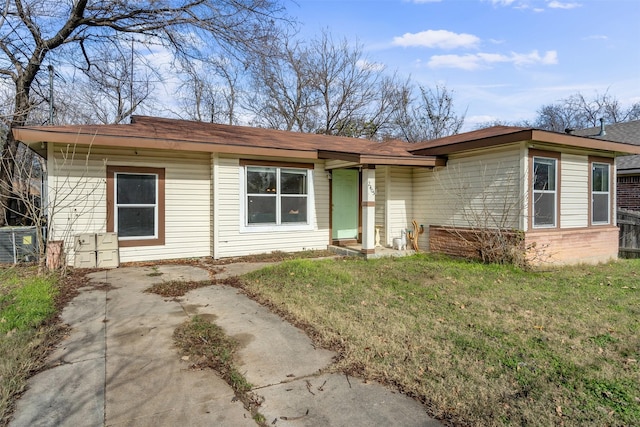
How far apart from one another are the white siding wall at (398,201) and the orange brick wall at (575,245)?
10.8 feet

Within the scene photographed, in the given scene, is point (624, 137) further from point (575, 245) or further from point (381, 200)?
point (381, 200)

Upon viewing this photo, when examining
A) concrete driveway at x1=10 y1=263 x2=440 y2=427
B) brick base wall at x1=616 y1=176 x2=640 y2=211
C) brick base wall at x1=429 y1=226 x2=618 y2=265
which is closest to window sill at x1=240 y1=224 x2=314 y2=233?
brick base wall at x1=429 y1=226 x2=618 y2=265

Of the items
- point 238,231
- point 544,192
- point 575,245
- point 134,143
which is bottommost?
point 575,245

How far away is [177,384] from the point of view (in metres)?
3.01

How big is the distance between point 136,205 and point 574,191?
9980 millimetres

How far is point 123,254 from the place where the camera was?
8.07m

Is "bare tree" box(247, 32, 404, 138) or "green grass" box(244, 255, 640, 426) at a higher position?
"bare tree" box(247, 32, 404, 138)

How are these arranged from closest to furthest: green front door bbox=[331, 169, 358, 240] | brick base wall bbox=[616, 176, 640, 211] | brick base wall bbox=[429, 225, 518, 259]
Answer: brick base wall bbox=[429, 225, 518, 259], green front door bbox=[331, 169, 358, 240], brick base wall bbox=[616, 176, 640, 211]

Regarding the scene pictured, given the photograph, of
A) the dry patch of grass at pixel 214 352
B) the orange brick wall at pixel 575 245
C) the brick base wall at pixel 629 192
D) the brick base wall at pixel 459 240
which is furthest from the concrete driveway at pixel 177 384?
the brick base wall at pixel 629 192

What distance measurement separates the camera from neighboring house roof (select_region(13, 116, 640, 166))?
7.18 m

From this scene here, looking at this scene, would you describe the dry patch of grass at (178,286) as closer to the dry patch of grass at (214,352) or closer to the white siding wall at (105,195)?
the dry patch of grass at (214,352)

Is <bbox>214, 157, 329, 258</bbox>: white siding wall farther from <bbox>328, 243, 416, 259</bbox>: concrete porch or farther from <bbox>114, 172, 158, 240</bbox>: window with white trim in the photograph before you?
<bbox>114, 172, 158, 240</bbox>: window with white trim

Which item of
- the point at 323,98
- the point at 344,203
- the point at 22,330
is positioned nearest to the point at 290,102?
the point at 323,98

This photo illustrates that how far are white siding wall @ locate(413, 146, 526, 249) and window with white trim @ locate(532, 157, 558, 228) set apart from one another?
0.49 meters
